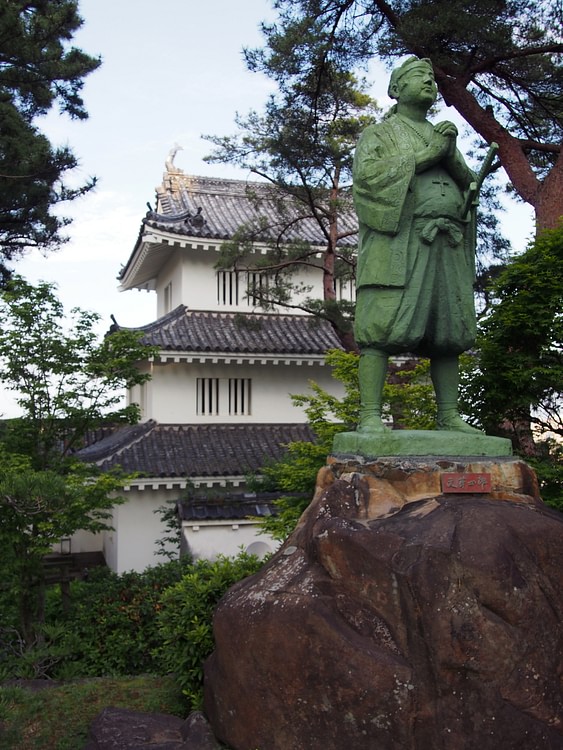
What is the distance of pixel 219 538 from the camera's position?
13.1 m

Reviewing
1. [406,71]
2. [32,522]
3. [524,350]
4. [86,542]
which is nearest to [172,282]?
[86,542]

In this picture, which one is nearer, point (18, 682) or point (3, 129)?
point (18, 682)

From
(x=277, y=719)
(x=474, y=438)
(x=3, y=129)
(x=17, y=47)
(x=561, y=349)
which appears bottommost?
(x=277, y=719)

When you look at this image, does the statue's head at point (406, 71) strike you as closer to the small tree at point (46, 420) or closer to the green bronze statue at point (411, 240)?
the green bronze statue at point (411, 240)

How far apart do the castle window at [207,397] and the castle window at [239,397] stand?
0.31m

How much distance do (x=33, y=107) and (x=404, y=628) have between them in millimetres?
12920

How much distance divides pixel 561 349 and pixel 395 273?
154 inches

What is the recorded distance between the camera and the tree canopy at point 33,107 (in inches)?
466

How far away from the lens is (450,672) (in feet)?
13.1

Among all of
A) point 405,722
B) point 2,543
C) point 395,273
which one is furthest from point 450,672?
point 2,543

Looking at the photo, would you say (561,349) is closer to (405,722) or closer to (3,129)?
(405,722)

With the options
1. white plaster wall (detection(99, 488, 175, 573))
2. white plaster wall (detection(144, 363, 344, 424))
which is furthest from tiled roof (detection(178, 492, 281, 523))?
white plaster wall (detection(144, 363, 344, 424))

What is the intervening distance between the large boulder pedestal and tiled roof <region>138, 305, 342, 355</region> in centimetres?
1002

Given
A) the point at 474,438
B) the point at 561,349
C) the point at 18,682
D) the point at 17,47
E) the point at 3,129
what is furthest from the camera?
the point at 3,129
